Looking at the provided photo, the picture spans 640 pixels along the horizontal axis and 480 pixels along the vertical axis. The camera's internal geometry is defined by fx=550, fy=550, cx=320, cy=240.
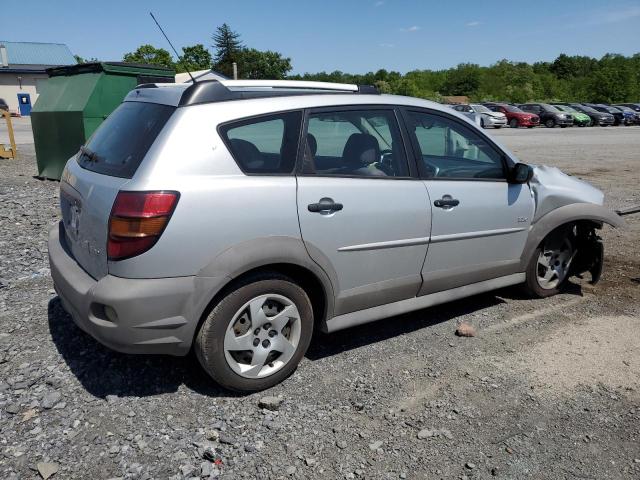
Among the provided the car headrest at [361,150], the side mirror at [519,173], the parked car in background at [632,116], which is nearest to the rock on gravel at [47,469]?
the car headrest at [361,150]

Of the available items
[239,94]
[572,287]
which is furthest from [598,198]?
[239,94]

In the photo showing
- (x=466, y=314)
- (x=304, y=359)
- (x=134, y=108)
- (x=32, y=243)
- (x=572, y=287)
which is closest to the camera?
(x=134, y=108)

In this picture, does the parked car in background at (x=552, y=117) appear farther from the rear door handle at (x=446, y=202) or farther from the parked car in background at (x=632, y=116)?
the rear door handle at (x=446, y=202)

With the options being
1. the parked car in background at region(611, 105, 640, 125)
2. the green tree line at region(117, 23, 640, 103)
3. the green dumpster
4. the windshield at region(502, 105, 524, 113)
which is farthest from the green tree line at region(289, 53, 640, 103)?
the green dumpster

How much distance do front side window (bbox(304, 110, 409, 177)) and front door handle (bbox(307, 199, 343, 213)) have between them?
0.20m

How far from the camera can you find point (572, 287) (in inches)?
207

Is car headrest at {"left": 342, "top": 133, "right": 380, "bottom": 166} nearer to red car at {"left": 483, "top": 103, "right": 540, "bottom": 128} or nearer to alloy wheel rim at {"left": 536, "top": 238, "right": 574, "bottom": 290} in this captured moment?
alloy wheel rim at {"left": 536, "top": 238, "right": 574, "bottom": 290}

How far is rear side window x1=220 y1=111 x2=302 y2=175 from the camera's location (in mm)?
3115

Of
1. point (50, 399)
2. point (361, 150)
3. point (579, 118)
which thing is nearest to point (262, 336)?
point (50, 399)

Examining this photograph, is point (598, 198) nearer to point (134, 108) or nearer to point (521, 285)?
point (521, 285)

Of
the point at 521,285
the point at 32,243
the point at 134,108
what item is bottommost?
the point at 32,243

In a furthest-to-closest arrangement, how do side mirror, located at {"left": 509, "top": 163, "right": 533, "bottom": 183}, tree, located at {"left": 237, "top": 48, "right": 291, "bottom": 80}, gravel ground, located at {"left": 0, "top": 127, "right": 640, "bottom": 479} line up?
tree, located at {"left": 237, "top": 48, "right": 291, "bottom": 80}, side mirror, located at {"left": 509, "top": 163, "right": 533, "bottom": 183}, gravel ground, located at {"left": 0, "top": 127, "right": 640, "bottom": 479}

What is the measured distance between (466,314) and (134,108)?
3.02 metres

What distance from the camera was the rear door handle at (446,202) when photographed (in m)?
3.82
